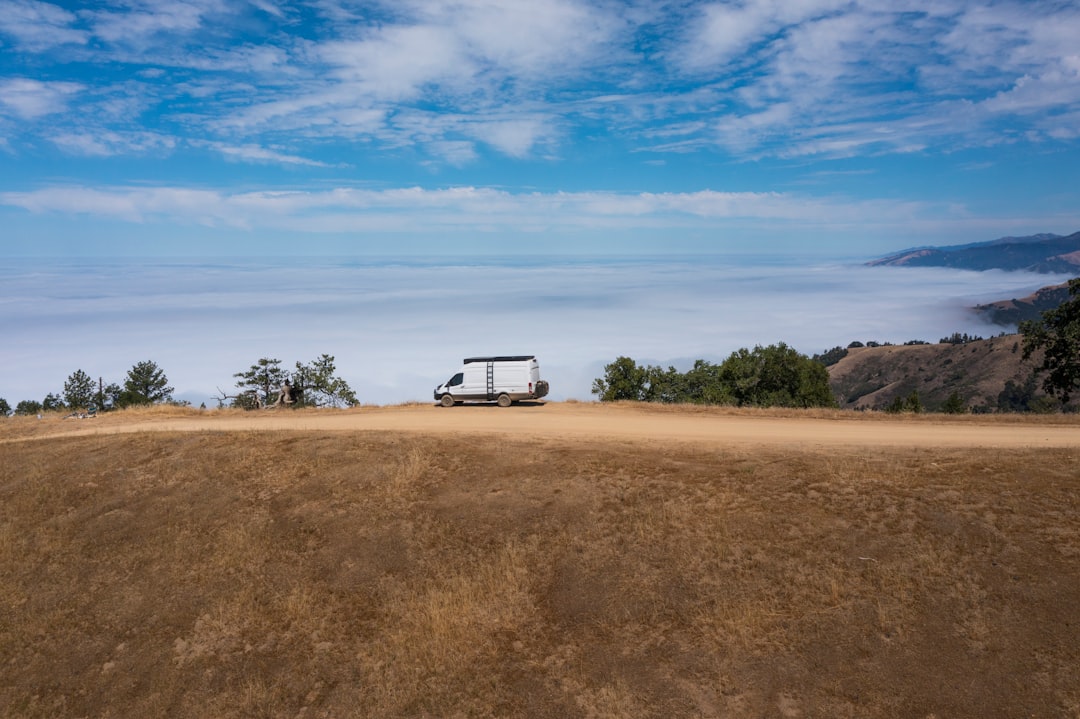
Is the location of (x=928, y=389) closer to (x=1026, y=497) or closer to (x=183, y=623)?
(x=1026, y=497)

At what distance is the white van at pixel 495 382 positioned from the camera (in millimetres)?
34594

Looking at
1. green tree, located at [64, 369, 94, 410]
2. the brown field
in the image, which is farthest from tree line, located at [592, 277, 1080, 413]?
green tree, located at [64, 369, 94, 410]

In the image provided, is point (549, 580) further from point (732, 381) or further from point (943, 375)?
point (943, 375)

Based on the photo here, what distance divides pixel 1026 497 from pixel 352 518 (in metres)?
17.6

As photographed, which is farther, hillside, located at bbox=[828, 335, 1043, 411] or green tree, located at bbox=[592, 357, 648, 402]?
hillside, located at bbox=[828, 335, 1043, 411]

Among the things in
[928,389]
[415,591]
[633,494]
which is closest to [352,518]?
[415,591]

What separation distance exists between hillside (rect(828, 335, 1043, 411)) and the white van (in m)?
122

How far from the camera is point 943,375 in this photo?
16800cm

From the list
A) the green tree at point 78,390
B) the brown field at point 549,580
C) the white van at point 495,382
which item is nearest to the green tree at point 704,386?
the white van at point 495,382

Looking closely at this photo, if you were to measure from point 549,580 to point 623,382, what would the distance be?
3631cm

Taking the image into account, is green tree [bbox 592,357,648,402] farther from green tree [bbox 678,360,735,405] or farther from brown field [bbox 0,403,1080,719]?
brown field [bbox 0,403,1080,719]

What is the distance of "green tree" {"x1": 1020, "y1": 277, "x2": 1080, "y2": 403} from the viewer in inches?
1500

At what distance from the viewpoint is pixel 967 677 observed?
38.5 feet

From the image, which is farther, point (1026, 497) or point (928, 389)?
point (928, 389)
